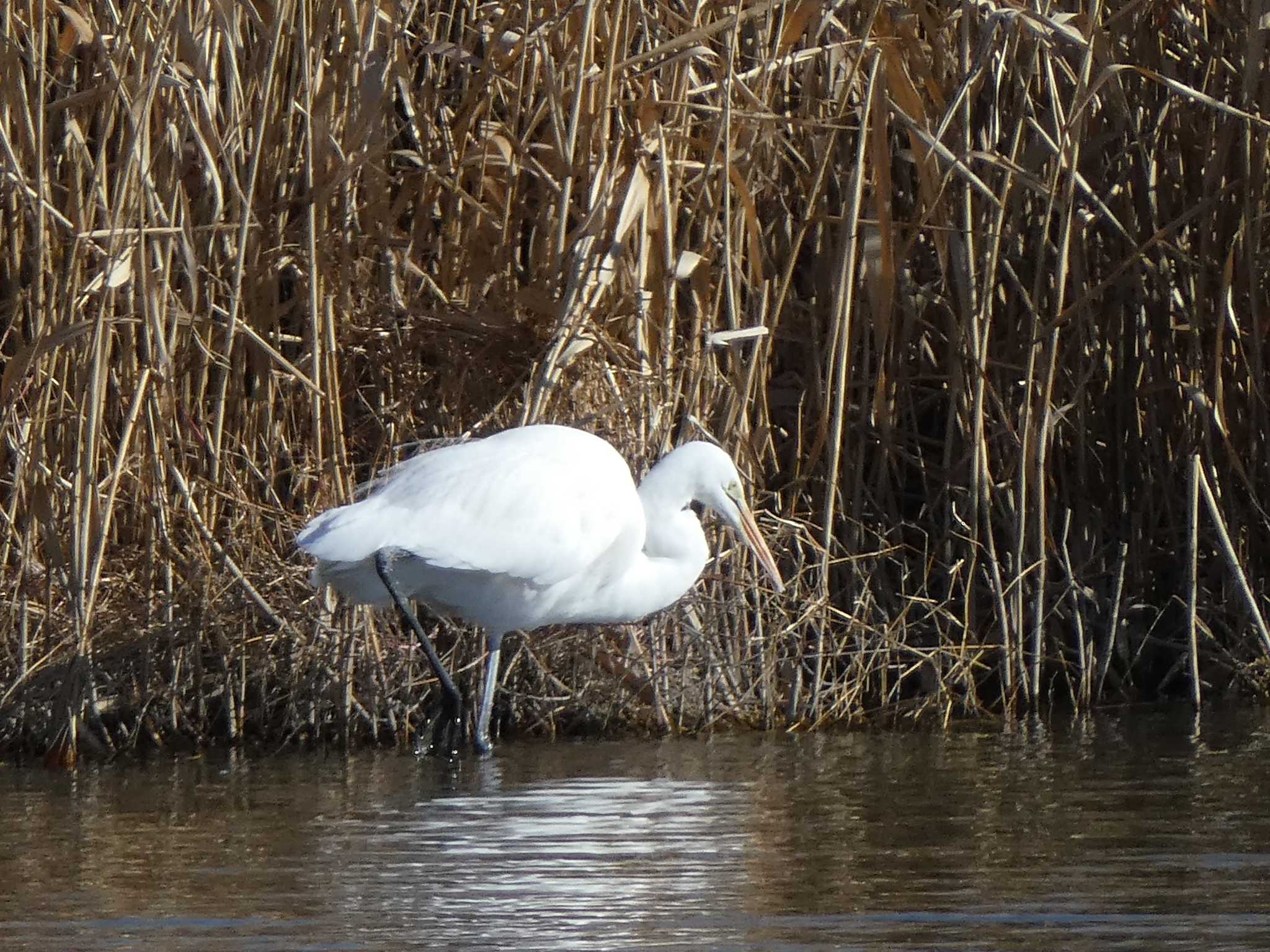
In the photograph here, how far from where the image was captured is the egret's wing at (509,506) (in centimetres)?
607

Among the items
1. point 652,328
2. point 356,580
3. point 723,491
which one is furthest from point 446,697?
point 652,328

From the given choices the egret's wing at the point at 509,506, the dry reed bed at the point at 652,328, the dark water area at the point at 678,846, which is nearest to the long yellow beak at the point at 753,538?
the dry reed bed at the point at 652,328

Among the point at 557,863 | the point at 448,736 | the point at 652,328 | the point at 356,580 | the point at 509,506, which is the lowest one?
the point at 557,863

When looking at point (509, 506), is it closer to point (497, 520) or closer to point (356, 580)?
point (497, 520)

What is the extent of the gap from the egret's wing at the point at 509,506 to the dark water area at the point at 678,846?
600 millimetres

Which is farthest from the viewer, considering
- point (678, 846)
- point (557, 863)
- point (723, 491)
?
point (723, 491)

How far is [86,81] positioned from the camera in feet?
21.8

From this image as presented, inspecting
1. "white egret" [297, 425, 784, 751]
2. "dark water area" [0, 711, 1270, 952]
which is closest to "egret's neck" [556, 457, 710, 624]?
"white egret" [297, 425, 784, 751]

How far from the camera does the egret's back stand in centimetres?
607

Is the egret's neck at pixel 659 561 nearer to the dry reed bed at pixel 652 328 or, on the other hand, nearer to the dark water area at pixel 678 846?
the dry reed bed at pixel 652 328

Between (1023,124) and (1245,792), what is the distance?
276 cm

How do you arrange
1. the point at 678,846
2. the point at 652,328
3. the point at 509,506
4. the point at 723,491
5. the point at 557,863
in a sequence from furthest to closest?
the point at 652,328 < the point at 723,491 < the point at 509,506 < the point at 678,846 < the point at 557,863

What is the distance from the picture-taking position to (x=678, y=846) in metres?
4.71

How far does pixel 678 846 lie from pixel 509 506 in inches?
65.6
